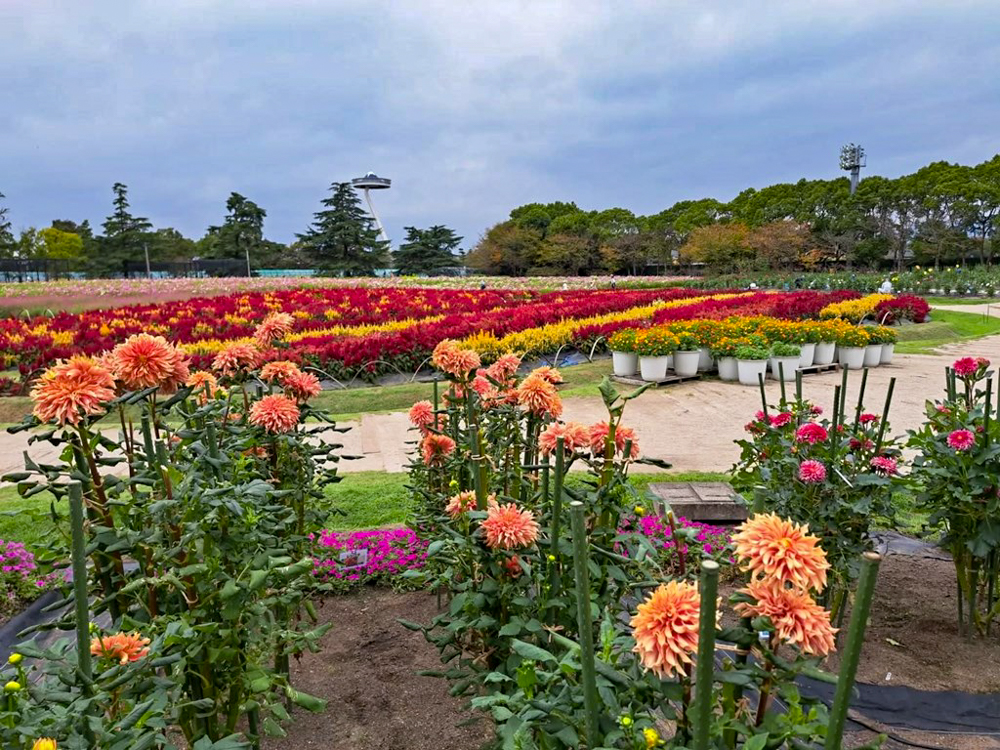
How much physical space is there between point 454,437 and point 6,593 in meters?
2.39

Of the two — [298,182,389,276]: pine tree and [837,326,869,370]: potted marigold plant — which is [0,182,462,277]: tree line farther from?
[837,326,869,370]: potted marigold plant

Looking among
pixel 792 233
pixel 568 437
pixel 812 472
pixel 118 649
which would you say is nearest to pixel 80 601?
pixel 118 649

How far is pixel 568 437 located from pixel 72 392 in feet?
3.73

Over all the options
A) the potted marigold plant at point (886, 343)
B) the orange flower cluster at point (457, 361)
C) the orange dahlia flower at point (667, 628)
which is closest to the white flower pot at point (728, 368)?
the potted marigold plant at point (886, 343)

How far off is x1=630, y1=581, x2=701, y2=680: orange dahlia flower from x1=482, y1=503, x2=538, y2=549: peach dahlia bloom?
19.3 inches

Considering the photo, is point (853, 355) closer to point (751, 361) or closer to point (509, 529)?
point (751, 361)

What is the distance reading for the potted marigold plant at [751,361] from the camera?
8.59 meters

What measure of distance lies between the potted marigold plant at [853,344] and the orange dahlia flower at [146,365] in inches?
398

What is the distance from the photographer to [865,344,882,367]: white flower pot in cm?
998

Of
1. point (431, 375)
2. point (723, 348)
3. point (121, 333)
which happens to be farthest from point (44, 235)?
point (723, 348)

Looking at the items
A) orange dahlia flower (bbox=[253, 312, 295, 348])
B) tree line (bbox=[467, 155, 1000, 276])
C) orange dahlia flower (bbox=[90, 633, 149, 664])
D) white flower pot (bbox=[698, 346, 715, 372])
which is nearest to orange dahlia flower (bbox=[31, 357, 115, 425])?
orange dahlia flower (bbox=[90, 633, 149, 664])

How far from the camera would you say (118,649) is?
116cm

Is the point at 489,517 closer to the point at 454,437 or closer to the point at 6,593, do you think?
the point at 454,437

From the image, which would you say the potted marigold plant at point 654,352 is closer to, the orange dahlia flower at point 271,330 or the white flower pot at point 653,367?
the white flower pot at point 653,367
